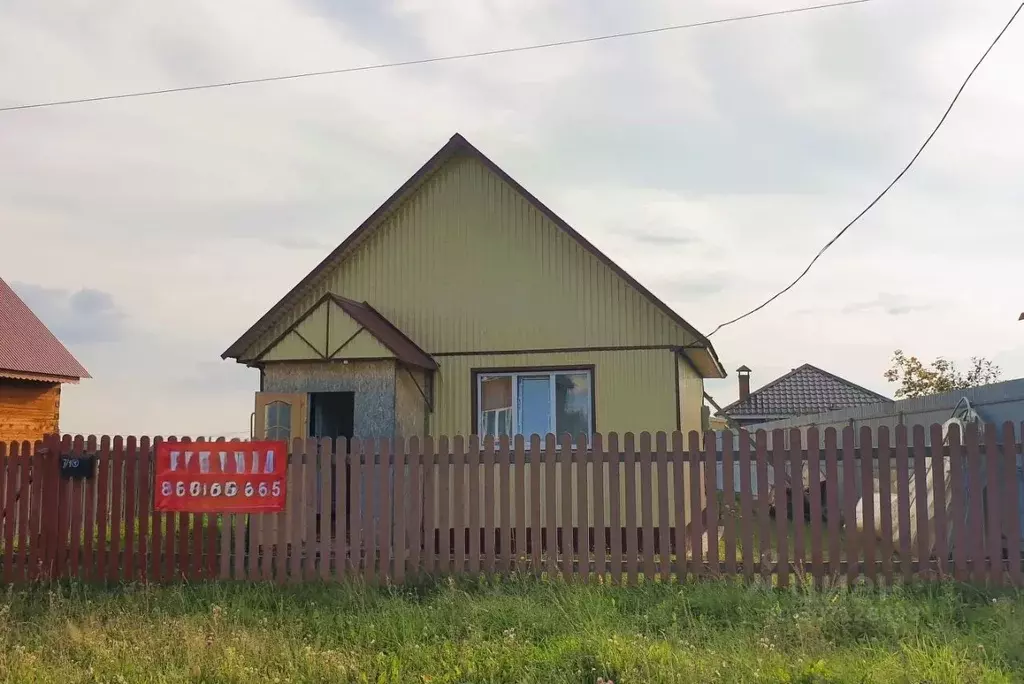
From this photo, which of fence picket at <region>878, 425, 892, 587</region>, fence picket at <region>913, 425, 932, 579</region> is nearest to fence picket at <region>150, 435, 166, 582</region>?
fence picket at <region>878, 425, 892, 587</region>

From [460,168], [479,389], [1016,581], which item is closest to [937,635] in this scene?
Result: [1016,581]

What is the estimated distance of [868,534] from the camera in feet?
25.6

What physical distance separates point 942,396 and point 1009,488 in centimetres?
423

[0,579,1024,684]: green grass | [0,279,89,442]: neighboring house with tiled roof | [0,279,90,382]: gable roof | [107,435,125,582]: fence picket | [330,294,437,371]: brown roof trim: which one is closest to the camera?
[0,579,1024,684]: green grass

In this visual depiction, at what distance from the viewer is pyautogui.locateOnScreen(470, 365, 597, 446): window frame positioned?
12.0 m

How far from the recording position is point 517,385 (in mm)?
12266

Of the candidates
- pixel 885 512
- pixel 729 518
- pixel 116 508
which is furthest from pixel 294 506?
pixel 885 512

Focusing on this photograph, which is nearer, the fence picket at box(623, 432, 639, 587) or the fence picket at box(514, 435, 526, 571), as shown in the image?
the fence picket at box(623, 432, 639, 587)

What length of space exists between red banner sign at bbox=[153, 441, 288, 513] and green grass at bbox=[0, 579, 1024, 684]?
45.8 inches

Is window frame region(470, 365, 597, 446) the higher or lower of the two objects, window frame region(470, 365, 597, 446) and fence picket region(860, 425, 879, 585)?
the higher

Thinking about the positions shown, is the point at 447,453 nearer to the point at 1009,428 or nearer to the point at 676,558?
the point at 676,558

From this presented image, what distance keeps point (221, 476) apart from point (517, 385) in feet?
15.3

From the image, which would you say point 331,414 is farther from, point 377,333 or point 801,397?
point 801,397

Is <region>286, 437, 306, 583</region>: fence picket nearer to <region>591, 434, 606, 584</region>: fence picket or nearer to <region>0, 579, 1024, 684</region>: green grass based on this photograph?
<region>0, 579, 1024, 684</region>: green grass
